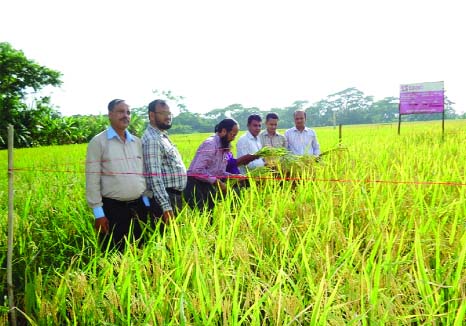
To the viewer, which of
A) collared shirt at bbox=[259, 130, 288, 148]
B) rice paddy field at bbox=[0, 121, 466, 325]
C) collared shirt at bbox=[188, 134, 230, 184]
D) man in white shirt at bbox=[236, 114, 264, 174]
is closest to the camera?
rice paddy field at bbox=[0, 121, 466, 325]

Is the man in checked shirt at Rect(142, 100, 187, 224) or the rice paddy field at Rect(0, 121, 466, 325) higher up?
the man in checked shirt at Rect(142, 100, 187, 224)

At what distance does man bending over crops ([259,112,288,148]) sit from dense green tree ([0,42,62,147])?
15.5 meters

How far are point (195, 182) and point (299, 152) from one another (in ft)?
5.78

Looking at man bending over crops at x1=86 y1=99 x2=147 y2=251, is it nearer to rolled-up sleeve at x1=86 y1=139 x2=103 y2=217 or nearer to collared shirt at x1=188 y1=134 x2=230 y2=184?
rolled-up sleeve at x1=86 y1=139 x2=103 y2=217

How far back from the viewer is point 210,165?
10.2ft

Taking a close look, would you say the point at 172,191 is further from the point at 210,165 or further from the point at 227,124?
the point at 227,124

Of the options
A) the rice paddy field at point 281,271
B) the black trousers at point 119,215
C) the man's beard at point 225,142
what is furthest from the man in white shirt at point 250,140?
the black trousers at point 119,215

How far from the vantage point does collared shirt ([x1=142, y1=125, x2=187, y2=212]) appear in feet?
8.11

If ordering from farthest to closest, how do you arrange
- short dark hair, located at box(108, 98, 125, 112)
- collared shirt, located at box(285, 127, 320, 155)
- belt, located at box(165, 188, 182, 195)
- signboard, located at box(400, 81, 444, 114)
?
signboard, located at box(400, 81, 444, 114) < collared shirt, located at box(285, 127, 320, 155) < belt, located at box(165, 188, 182, 195) < short dark hair, located at box(108, 98, 125, 112)

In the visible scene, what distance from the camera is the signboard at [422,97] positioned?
36.9ft

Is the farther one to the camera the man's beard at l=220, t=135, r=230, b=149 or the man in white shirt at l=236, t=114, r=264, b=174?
the man in white shirt at l=236, t=114, r=264, b=174

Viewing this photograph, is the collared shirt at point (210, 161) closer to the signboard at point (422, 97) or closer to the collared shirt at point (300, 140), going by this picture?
the collared shirt at point (300, 140)

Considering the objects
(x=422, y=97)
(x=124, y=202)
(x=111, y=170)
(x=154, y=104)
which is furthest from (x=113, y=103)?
(x=422, y=97)

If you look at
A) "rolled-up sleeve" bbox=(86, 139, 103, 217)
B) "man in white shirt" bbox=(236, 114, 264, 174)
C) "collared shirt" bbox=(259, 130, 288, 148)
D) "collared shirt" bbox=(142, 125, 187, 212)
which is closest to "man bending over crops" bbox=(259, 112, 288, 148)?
"collared shirt" bbox=(259, 130, 288, 148)
